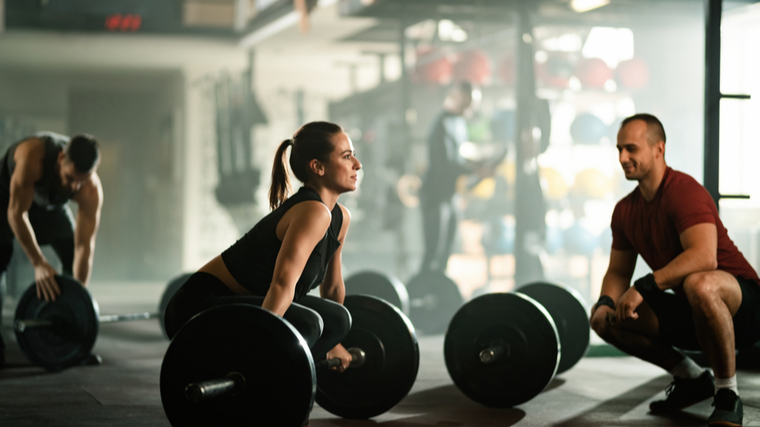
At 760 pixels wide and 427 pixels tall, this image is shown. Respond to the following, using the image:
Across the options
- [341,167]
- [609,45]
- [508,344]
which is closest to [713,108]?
[508,344]

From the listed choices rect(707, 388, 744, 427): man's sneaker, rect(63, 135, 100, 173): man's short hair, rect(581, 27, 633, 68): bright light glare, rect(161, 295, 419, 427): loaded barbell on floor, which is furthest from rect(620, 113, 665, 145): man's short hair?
rect(581, 27, 633, 68): bright light glare

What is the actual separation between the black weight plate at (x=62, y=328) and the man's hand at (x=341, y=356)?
121 cm

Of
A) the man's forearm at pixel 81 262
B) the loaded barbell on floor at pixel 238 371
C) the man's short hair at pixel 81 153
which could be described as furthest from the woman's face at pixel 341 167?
the man's forearm at pixel 81 262

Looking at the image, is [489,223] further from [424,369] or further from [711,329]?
[711,329]

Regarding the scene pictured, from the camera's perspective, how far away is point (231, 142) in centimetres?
643

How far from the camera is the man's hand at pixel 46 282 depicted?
267 centimetres

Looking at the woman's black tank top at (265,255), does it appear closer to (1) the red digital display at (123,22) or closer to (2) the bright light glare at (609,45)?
(1) the red digital display at (123,22)

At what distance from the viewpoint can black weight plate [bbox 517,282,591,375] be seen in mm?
2682

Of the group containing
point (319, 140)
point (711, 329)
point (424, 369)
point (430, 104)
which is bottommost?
point (424, 369)

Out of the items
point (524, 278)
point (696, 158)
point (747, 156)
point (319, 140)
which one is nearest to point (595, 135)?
point (696, 158)

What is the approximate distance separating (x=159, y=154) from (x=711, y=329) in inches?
253

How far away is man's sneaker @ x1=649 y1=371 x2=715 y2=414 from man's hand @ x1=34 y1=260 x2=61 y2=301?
2082 millimetres

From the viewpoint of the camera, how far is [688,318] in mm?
2068

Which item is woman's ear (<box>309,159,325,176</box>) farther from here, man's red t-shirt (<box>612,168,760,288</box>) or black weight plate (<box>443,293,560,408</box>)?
man's red t-shirt (<box>612,168,760,288</box>)
